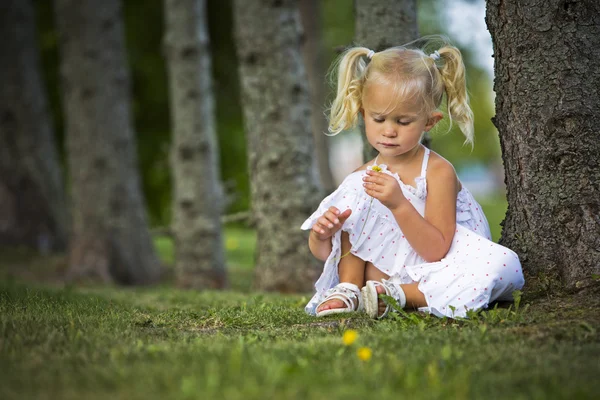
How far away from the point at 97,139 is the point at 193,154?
164 centimetres

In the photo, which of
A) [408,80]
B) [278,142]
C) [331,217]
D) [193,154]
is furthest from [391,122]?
[193,154]

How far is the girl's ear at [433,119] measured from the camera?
14.3 ft

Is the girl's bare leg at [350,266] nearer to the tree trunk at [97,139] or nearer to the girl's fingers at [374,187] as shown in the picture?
the girl's fingers at [374,187]

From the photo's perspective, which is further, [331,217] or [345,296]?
[345,296]

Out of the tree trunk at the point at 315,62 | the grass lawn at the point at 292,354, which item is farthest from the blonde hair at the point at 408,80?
the tree trunk at the point at 315,62

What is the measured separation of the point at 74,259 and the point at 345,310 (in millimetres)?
7316

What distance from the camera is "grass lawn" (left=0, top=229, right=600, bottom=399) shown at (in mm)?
2434

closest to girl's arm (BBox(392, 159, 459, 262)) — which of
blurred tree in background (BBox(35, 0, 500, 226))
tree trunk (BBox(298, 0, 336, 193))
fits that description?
blurred tree in background (BBox(35, 0, 500, 226))

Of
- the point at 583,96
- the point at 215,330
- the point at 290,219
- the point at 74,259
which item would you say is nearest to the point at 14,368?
the point at 215,330

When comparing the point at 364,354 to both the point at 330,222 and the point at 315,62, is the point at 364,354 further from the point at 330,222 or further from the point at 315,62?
the point at 315,62

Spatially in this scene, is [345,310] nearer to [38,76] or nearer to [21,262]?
[21,262]

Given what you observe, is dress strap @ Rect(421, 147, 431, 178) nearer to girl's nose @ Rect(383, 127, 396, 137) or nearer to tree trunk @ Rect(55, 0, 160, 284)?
girl's nose @ Rect(383, 127, 396, 137)

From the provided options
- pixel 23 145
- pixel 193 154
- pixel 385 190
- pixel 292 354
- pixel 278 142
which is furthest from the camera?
pixel 23 145

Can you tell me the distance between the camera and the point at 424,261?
4316 mm
